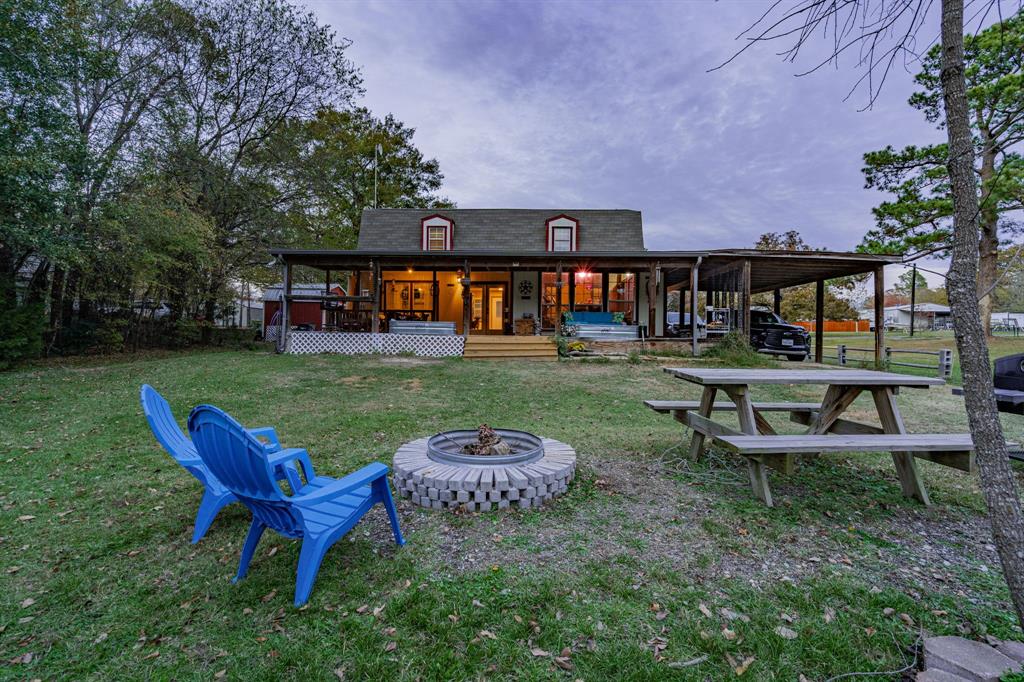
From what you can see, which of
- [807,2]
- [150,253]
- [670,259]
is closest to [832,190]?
[670,259]

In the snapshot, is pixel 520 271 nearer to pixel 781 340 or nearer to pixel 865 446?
pixel 781 340

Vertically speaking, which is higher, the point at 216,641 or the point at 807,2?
the point at 807,2

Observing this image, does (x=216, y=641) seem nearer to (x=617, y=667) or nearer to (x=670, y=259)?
(x=617, y=667)

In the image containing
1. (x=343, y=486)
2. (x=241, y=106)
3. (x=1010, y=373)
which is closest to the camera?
(x=343, y=486)

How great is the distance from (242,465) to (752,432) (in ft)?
12.6

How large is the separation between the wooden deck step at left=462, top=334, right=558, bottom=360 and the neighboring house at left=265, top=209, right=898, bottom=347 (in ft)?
4.16

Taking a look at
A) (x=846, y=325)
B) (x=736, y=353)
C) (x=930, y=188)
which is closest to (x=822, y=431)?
(x=736, y=353)

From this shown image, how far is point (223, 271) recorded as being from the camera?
681 inches

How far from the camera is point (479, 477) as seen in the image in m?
3.48

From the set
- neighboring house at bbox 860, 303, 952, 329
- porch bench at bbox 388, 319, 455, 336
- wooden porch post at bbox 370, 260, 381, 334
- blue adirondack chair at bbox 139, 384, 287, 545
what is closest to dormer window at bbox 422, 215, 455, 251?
wooden porch post at bbox 370, 260, 381, 334

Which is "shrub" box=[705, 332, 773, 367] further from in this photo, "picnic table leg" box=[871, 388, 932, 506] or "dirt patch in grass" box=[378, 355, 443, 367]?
"picnic table leg" box=[871, 388, 932, 506]

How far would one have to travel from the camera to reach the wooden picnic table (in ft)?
10.9

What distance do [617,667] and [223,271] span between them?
19.6 m

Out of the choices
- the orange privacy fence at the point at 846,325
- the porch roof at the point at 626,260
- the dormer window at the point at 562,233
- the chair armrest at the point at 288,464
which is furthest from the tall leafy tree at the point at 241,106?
the orange privacy fence at the point at 846,325
